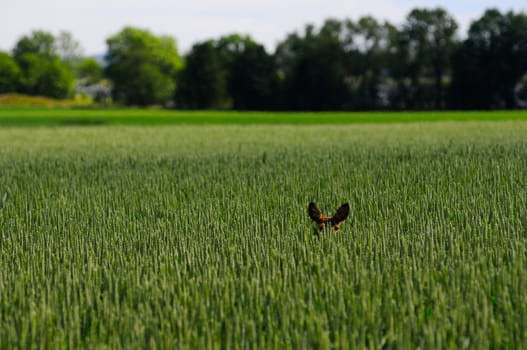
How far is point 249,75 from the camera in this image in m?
76.9

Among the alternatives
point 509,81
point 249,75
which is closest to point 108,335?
point 509,81

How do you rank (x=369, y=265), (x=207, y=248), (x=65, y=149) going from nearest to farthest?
(x=369, y=265) < (x=207, y=248) < (x=65, y=149)

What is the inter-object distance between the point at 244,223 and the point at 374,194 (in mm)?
1963

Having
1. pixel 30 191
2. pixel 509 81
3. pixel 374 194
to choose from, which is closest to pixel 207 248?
pixel 374 194

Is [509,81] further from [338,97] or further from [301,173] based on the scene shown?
[301,173]

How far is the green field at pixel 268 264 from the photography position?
3.27 m

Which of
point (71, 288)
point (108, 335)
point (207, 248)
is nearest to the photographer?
point (108, 335)

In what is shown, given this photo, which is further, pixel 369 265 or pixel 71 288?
pixel 369 265

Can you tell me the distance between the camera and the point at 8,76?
10838 centimetres

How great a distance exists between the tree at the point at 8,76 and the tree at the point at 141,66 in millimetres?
15158

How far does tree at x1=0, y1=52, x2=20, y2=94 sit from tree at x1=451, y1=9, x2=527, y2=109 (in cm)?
7503

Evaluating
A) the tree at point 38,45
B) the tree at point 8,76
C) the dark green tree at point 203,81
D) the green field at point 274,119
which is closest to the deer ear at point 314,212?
the green field at point 274,119

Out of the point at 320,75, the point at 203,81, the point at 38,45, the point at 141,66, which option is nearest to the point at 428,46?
the point at 320,75

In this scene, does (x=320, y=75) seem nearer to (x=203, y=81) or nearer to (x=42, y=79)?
(x=203, y=81)
